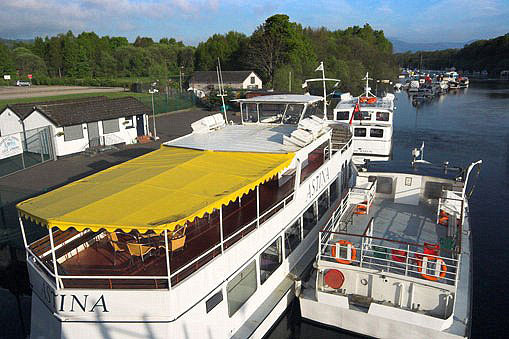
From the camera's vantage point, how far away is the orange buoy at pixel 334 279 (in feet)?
36.2

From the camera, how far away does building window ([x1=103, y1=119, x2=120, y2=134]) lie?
3114cm

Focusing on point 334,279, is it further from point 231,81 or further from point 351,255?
point 231,81

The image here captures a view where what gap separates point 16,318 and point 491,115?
62184 mm

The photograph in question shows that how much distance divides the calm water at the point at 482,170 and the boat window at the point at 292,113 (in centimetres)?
729

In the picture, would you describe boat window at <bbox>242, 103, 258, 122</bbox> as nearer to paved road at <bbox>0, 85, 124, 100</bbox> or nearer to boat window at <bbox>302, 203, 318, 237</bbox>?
boat window at <bbox>302, 203, 318, 237</bbox>

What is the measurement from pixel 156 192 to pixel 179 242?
1602mm

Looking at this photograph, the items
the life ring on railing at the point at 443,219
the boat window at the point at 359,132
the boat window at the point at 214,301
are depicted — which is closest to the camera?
the boat window at the point at 214,301

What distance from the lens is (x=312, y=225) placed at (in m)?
14.0

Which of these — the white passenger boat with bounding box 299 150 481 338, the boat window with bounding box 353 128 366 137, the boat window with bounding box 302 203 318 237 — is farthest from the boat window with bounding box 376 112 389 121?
the boat window with bounding box 302 203 318 237

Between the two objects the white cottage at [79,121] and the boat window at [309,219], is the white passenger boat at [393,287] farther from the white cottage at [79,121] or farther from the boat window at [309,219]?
the white cottage at [79,121]

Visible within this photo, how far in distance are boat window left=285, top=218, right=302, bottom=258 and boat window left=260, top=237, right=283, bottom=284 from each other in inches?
20.2

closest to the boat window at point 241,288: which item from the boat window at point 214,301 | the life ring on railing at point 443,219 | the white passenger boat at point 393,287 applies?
the boat window at point 214,301

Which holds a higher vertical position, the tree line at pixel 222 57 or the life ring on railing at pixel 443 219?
the tree line at pixel 222 57

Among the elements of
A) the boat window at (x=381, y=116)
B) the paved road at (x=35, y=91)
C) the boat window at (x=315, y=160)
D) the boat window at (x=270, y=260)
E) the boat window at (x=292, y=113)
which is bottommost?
the boat window at (x=270, y=260)
